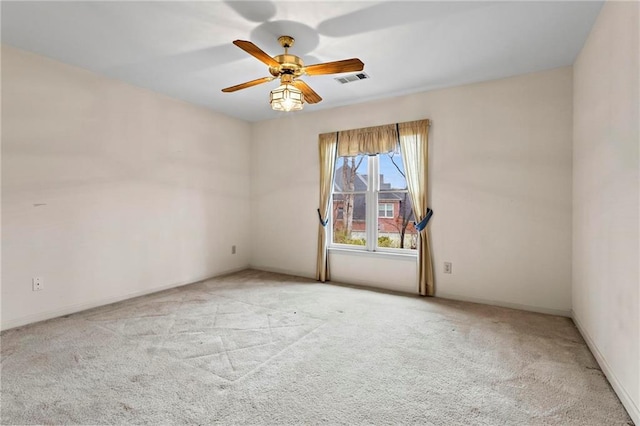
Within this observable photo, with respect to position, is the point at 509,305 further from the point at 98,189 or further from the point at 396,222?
the point at 98,189

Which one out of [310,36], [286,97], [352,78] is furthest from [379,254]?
[310,36]

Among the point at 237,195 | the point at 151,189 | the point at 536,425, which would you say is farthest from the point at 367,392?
the point at 237,195

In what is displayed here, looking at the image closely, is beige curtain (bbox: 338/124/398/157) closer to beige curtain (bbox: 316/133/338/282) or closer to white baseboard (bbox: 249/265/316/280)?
beige curtain (bbox: 316/133/338/282)

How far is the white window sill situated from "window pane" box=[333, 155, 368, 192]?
0.90 meters

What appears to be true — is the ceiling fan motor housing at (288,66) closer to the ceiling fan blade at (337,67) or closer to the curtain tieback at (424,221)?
the ceiling fan blade at (337,67)

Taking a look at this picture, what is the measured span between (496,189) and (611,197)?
4.73ft

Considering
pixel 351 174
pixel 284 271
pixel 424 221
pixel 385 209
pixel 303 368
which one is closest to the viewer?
pixel 303 368

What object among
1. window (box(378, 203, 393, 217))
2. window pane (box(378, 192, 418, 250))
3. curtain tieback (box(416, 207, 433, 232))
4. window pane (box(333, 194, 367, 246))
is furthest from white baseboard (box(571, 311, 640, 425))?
window pane (box(333, 194, 367, 246))

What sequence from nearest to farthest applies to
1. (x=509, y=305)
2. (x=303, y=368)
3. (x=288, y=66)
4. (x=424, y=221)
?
(x=303, y=368), (x=288, y=66), (x=509, y=305), (x=424, y=221)

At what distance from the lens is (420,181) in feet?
12.9

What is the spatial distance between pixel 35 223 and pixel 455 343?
13.3ft

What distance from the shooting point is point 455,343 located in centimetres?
259

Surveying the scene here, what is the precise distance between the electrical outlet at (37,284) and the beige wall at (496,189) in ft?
11.1

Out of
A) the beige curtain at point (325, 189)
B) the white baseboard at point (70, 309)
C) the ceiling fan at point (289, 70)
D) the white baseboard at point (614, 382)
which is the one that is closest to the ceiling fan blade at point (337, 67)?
the ceiling fan at point (289, 70)
